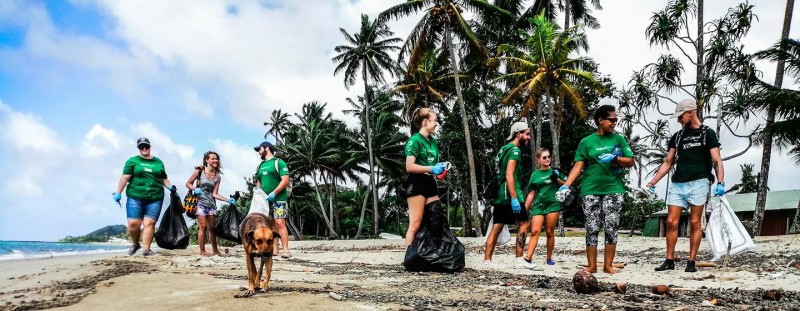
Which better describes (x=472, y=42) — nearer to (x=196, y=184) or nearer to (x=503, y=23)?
(x=503, y=23)

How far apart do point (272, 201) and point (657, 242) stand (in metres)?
7.69

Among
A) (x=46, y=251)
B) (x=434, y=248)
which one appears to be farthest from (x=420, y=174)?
(x=46, y=251)

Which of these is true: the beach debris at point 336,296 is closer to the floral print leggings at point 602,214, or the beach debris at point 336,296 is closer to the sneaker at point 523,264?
the floral print leggings at point 602,214

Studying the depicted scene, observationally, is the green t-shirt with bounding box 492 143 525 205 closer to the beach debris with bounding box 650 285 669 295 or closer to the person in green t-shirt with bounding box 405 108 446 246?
the person in green t-shirt with bounding box 405 108 446 246

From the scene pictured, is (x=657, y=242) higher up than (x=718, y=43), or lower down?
lower down

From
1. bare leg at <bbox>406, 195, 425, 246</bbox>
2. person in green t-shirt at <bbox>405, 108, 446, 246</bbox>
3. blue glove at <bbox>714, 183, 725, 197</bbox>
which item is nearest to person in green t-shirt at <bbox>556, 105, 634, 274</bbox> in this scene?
blue glove at <bbox>714, 183, 725, 197</bbox>

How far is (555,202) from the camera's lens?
20.9 ft

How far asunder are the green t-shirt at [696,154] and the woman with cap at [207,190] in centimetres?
601

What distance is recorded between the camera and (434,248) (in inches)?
221

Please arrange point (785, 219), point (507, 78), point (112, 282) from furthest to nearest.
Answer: point (785, 219), point (507, 78), point (112, 282)

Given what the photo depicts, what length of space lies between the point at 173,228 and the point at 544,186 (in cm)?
544

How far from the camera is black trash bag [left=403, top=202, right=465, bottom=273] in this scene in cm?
555

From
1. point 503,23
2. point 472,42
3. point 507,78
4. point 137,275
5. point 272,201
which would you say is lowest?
point 137,275

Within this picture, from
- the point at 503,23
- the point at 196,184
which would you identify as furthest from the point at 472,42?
the point at 196,184
